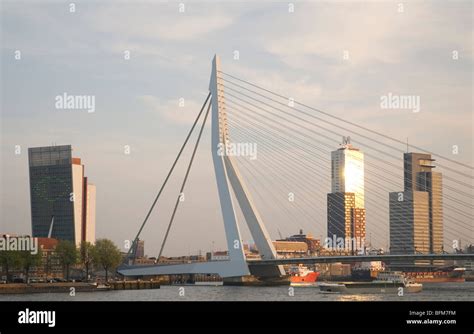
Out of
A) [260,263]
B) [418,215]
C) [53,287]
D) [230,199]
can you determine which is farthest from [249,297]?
[418,215]

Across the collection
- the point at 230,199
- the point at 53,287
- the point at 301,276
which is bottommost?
the point at 301,276

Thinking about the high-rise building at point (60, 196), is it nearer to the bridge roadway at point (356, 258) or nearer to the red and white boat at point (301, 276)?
the red and white boat at point (301, 276)

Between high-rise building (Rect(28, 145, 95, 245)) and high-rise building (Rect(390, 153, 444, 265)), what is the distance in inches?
2507

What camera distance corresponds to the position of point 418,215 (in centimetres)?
16788

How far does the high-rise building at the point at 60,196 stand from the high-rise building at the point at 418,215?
6367cm

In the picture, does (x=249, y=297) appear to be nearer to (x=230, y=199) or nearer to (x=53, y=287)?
(x=230, y=199)

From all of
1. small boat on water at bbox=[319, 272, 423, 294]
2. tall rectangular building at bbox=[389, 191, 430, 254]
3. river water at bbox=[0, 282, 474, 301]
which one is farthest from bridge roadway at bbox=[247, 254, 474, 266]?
tall rectangular building at bbox=[389, 191, 430, 254]

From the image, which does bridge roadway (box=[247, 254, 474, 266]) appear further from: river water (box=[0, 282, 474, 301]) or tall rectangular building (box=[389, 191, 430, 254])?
tall rectangular building (box=[389, 191, 430, 254])

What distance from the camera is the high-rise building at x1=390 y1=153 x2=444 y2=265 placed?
16875cm

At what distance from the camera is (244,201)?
6372cm

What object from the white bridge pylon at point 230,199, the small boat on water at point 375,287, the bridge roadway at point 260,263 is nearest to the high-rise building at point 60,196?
the bridge roadway at point 260,263

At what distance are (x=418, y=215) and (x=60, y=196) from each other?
237 ft
